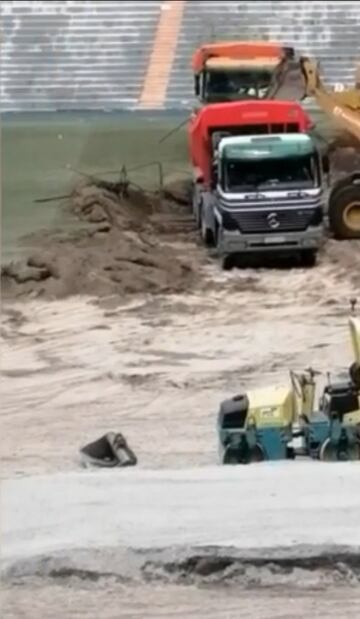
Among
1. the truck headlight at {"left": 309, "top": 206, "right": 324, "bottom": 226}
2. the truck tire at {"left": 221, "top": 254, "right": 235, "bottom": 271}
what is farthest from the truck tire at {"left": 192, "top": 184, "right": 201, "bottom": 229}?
the truck headlight at {"left": 309, "top": 206, "right": 324, "bottom": 226}

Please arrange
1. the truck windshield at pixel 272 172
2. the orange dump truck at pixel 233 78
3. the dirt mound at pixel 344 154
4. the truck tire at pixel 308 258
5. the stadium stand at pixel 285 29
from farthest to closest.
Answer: the stadium stand at pixel 285 29
the dirt mound at pixel 344 154
the orange dump truck at pixel 233 78
the truck windshield at pixel 272 172
the truck tire at pixel 308 258

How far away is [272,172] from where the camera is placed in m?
22.9

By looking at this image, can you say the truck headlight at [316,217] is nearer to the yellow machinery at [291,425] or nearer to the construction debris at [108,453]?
the construction debris at [108,453]

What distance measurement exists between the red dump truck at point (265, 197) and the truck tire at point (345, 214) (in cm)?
49

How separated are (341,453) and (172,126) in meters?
27.1

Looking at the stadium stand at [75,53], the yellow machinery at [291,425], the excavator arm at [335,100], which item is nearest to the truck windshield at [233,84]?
the excavator arm at [335,100]

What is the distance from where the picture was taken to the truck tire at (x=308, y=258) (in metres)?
22.6

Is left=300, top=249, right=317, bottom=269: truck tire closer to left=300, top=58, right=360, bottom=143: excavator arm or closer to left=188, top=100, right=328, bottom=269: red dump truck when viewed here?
left=188, top=100, right=328, bottom=269: red dump truck

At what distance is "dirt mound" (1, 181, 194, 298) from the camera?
69.2ft

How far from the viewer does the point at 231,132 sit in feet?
82.6

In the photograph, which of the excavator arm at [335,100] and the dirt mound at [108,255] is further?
the excavator arm at [335,100]

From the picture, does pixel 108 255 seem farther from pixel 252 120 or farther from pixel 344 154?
pixel 344 154

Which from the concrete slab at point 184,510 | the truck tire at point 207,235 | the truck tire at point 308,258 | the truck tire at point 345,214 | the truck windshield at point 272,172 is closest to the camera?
the concrete slab at point 184,510

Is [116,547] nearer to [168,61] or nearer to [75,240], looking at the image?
[75,240]
